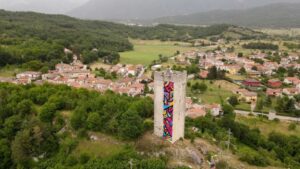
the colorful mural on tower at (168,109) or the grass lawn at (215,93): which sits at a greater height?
the colorful mural on tower at (168,109)

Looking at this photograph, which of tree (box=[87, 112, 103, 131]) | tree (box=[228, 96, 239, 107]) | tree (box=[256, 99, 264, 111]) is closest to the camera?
tree (box=[87, 112, 103, 131])

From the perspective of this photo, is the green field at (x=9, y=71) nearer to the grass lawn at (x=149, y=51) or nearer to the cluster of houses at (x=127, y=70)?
the cluster of houses at (x=127, y=70)

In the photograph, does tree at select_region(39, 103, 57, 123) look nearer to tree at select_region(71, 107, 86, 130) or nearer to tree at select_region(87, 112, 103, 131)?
tree at select_region(71, 107, 86, 130)

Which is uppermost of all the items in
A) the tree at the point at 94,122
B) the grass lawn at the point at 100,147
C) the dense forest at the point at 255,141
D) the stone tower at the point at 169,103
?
the stone tower at the point at 169,103

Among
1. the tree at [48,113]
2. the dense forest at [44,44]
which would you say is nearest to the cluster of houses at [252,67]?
the dense forest at [44,44]

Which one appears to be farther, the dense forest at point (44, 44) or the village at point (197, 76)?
the dense forest at point (44, 44)

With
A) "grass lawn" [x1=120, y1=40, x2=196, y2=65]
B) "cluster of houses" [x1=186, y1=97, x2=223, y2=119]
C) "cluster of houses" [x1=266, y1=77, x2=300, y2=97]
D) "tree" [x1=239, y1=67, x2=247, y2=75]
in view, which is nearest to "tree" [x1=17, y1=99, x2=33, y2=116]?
"cluster of houses" [x1=186, y1=97, x2=223, y2=119]

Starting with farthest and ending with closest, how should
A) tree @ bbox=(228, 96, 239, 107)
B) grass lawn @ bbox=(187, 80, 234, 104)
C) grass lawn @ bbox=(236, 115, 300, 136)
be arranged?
1. grass lawn @ bbox=(187, 80, 234, 104)
2. tree @ bbox=(228, 96, 239, 107)
3. grass lawn @ bbox=(236, 115, 300, 136)

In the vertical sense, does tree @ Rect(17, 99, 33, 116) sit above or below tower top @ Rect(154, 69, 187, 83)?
below
